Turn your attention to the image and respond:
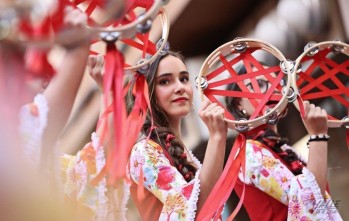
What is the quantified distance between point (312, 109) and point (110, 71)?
879 mm

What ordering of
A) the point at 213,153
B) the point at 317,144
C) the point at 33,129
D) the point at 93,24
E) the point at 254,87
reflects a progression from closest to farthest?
the point at 33,129 < the point at 93,24 < the point at 213,153 < the point at 254,87 < the point at 317,144

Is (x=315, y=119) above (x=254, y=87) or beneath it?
beneath

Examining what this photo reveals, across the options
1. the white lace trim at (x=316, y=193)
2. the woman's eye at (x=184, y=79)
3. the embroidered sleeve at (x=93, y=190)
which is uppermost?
the woman's eye at (x=184, y=79)

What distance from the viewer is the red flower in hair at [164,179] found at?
2.20 m

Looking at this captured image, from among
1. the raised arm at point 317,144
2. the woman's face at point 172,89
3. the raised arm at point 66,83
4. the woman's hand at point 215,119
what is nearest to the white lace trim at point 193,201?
the woman's hand at point 215,119

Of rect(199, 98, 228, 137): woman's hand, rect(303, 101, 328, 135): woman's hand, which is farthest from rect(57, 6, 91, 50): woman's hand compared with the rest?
rect(303, 101, 328, 135): woman's hand

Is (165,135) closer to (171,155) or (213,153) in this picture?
(171,155)

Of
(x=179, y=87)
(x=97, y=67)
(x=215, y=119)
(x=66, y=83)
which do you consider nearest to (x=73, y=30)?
(x=66, y=83)

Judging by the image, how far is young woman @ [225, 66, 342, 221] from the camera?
243cm

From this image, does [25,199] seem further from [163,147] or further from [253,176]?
[253,176]

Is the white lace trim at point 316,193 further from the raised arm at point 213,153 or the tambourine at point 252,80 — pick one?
the raised arm at point 213,153

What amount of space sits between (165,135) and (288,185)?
0.45 m

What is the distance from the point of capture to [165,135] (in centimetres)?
239

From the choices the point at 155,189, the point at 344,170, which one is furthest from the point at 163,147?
the point at 344,170
